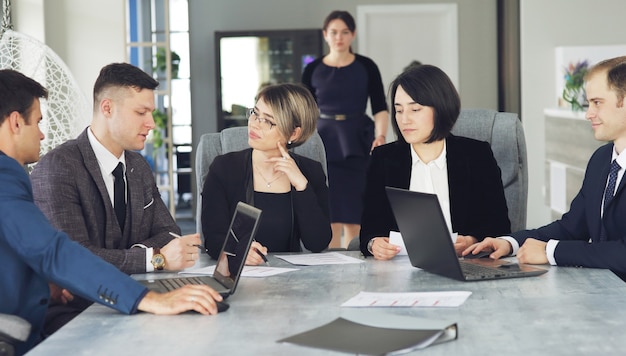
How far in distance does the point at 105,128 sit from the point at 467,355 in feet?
5.91

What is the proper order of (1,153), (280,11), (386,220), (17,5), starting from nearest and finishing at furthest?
1. (1,153)
2. (386,220)
3. (17,5)
4. (280,11)

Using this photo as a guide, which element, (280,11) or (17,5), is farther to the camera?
(280,11)

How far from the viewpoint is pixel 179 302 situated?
228 cm

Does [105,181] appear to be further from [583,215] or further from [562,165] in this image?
[562,165]

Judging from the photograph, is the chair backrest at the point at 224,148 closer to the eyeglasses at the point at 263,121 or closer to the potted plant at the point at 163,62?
the eyeglasses at the point at 263,121

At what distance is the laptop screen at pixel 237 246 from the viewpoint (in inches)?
97.1

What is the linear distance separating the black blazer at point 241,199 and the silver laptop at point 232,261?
2.47 feet

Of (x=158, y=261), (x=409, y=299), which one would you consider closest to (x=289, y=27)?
(x=158, y=261)

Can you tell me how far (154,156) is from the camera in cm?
995

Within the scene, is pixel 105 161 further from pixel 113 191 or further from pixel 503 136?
pixel 503 136

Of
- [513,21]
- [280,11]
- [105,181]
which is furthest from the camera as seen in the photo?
[280,11]

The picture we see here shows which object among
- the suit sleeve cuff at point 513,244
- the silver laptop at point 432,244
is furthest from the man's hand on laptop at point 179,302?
the suit sleeve cuff at point 513,244

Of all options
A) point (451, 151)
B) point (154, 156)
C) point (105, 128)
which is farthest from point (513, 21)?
point (105, 128)

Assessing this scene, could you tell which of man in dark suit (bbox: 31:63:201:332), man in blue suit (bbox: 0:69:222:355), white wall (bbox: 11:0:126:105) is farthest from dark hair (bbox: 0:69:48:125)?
white wall (bbox: 11:0:126:105)
